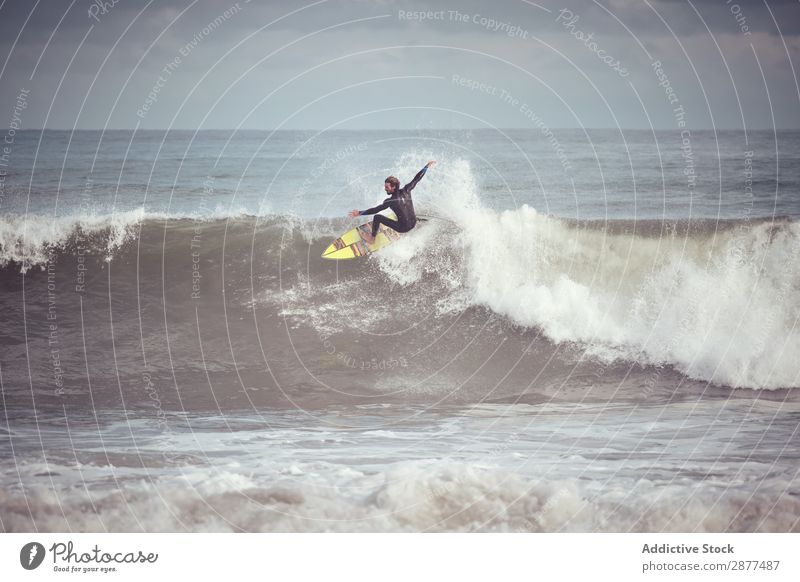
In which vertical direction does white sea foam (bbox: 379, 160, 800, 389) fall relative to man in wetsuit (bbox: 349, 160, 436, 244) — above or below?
below

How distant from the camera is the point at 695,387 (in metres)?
8.11

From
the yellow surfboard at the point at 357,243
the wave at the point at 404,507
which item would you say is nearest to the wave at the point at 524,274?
the yellow surfboard at the point at 357,243

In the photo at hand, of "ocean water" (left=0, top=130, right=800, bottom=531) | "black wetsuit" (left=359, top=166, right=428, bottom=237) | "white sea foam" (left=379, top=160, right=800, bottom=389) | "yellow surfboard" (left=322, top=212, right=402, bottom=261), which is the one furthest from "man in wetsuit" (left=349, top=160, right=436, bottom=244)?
"white sea foam" (left=379, top=160, right=800, bottom=389)

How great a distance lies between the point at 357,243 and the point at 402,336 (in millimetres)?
1224

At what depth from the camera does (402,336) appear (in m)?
8.76

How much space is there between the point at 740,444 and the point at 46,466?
6273mm

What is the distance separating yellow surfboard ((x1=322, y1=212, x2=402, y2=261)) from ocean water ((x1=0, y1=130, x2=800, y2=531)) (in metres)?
0.37

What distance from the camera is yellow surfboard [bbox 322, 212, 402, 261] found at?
330 inches

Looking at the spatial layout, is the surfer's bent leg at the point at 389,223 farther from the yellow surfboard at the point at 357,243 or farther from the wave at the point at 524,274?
the wave at the point at 524,274

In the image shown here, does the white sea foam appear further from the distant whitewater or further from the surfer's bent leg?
the surfer's bent leg

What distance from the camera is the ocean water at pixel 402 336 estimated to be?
6.16m

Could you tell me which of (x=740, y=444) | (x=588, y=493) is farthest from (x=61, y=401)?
(x=740, y=444)

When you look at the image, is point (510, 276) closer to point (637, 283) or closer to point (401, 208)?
point (637, 283)
